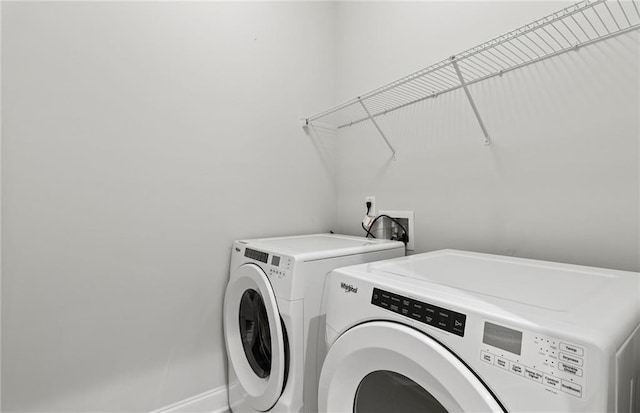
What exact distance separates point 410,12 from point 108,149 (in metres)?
1.58

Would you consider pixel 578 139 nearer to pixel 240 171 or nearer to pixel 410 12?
pixel 410 12

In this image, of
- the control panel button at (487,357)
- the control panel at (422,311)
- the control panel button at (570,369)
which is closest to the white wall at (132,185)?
the control panel at (422,311)

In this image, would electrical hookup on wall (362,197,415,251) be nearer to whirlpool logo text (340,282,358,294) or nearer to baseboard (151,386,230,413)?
whirlpool logo text (340,282,358,294)

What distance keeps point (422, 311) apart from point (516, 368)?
0.59ft

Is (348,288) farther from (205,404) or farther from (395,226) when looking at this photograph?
(205,404)

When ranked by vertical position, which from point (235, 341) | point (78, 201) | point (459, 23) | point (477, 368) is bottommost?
point (235, 341)

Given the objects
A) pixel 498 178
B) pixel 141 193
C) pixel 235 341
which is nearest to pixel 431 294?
pixel 498 178

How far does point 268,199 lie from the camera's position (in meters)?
1.69

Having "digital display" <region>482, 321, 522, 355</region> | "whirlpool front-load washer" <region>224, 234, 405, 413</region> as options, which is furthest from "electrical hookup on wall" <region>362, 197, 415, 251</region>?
"digital display" <region>482, 321, 522, 355</region>

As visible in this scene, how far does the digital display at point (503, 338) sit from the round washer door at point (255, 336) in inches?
28.5

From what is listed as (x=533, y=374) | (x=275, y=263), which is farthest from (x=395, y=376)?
(x=275, y=263)

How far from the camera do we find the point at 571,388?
427 millimetres

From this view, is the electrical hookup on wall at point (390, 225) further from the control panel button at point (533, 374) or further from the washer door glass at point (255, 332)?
the control panel button at point (533, 374)

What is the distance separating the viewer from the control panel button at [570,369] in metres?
0.42
